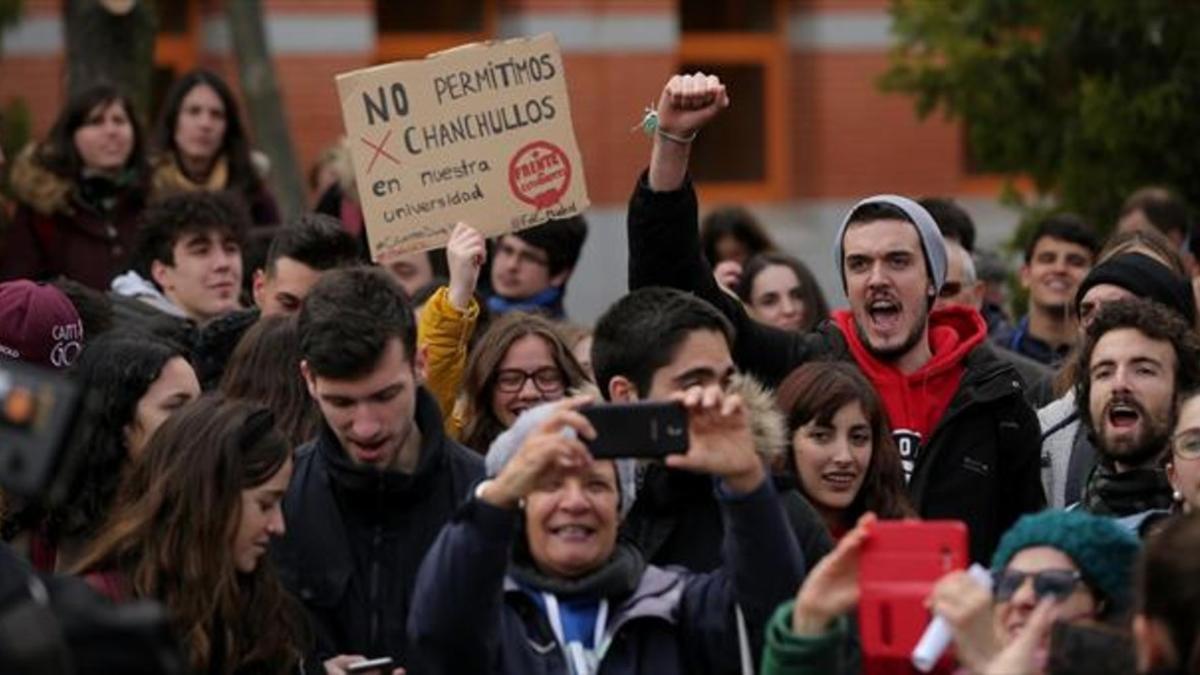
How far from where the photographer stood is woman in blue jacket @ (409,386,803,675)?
550cm

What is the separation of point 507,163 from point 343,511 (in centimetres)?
188

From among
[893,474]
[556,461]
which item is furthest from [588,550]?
[893,474]

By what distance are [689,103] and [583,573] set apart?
1.71 meters

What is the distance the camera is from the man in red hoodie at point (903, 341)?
7.16m

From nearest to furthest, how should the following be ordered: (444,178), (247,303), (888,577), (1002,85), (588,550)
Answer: (888,577) < (588,550) < (444,178) < (247,303) < (1002,85)

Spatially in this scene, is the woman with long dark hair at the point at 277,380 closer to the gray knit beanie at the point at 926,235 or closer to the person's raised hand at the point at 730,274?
the gray knit beanie at the point at 926,235

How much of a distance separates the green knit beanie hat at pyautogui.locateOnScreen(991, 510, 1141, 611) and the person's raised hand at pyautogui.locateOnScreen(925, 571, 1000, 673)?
0.53 m

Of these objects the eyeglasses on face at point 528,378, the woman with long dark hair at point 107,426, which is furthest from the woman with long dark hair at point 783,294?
the woman with long dark hair at point 107,426

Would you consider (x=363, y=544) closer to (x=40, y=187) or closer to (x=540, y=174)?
(x=540, y=174)

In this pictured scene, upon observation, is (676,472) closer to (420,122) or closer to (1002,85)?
(420,122)

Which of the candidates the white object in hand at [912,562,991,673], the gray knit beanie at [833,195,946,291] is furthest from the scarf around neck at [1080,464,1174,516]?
the white object in hand at [912,562,991,673]

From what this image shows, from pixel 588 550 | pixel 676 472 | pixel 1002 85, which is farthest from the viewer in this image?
pixel 1002 85

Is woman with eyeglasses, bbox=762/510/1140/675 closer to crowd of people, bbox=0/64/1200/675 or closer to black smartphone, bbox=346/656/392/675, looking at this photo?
crowd of people, bbox=0/64/1200/675

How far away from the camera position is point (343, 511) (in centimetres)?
634
